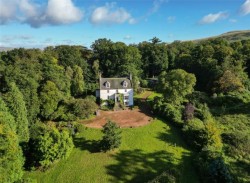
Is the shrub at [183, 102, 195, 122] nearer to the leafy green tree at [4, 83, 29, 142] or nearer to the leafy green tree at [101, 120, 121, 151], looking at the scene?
the leafy green tree at [101, 120, 121, 151]

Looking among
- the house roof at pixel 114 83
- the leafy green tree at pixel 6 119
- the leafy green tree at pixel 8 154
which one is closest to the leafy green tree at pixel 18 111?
the leafy green tree at pixel 6 119

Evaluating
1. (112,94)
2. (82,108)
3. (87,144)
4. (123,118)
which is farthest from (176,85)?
(87,144)

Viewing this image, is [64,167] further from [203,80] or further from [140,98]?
[203,80]

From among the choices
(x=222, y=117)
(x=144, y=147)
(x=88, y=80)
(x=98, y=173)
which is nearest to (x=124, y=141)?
(x=144, y=147)

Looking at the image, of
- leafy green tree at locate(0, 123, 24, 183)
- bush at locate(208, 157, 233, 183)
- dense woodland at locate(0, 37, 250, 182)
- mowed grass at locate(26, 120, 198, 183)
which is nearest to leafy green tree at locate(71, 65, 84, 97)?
dense woodland at locate(0, 37, 250, 182)

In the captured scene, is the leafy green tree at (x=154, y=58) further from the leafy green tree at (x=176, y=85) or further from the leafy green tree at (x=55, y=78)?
the leafy green tree at (x=55, y=78)
